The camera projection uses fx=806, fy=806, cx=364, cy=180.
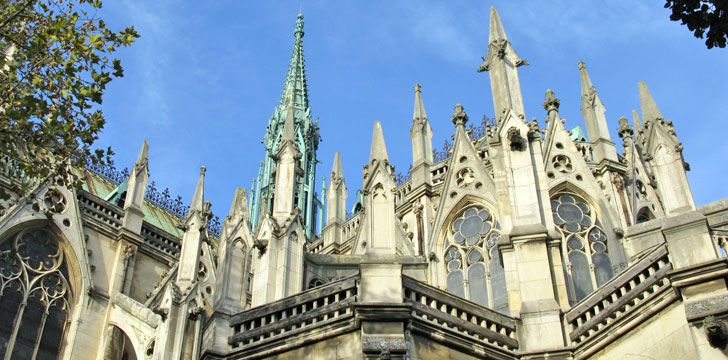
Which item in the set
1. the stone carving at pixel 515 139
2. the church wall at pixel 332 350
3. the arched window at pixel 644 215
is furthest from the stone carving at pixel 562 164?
the church wall at pixel 332 350

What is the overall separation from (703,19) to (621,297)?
15.2ft

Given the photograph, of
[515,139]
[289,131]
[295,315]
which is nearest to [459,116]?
[289,131]

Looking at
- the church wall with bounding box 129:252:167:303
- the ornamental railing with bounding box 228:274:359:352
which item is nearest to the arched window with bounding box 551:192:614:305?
the ornamental railing with bounding box 228:274:359:352

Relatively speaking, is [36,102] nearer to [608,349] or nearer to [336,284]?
[336,284]

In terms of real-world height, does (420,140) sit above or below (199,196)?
above

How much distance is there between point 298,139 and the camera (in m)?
44.9

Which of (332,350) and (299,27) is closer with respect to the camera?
(332,350)

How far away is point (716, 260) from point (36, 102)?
1003 centimetres

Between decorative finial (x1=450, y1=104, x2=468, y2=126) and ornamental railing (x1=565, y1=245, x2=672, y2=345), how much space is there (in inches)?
366

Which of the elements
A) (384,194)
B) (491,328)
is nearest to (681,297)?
(491,328)

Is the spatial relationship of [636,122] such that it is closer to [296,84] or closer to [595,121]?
[595,121]

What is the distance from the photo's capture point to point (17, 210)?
23.1m

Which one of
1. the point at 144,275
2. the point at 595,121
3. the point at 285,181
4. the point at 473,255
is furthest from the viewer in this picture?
the point at 144,275

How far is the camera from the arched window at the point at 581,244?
62.7 ft
